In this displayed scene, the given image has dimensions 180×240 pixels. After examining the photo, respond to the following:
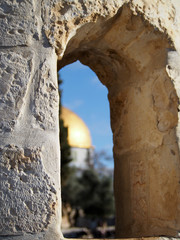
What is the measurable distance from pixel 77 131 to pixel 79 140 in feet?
3.64

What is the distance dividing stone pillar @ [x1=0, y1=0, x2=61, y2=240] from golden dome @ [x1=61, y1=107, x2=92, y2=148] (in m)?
31.4

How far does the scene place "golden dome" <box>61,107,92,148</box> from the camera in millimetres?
33969

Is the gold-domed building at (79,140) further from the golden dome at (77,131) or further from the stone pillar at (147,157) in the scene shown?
the stone pillar at (147,157)

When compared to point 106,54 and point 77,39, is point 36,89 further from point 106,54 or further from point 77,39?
point 106,54

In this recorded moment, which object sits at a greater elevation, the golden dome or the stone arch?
the golden dome

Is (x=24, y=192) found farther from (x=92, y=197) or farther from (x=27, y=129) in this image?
(x=92, y=197)

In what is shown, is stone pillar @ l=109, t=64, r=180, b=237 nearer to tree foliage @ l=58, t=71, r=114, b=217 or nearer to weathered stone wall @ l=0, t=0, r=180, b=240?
weathered stone wall @ l=0, t=0, r=180, b=240

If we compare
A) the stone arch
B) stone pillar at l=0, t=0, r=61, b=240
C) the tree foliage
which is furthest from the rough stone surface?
the tree foliage

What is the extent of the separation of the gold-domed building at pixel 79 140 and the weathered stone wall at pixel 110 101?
30544 millimetres

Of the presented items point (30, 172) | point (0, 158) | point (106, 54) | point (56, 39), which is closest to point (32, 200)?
point (30, 172)

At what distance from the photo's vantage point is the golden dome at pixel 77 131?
34.0 m

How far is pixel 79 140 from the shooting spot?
116 ft

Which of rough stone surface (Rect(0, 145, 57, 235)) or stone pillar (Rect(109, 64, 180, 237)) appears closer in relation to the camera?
rough stone surface (Rect(0, 145, 57, 235))

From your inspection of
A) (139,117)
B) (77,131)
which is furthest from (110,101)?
(77,131)
